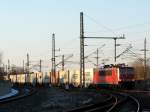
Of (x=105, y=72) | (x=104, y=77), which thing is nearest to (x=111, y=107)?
(x=105, y=72)

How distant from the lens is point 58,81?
278 feet

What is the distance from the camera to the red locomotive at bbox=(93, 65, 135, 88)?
193 feet

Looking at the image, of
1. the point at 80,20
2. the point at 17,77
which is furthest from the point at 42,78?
the point at 80,20

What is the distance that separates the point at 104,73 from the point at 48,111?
1515 inches

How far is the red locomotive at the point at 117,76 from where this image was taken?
193ft

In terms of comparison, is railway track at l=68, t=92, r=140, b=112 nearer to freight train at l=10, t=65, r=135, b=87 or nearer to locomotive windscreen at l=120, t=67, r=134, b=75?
locomotive windscreen at l=120, t=67, r=134, b=75

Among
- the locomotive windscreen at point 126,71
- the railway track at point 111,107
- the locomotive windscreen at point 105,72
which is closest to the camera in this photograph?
the railway track at point 111,107

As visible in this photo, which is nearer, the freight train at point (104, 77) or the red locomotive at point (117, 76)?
the red locomotive at point (117, 76)

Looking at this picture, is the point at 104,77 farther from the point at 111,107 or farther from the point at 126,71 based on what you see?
the point at 111,107

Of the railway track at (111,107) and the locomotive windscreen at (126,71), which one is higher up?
the locomotive windscreen at (126,71)

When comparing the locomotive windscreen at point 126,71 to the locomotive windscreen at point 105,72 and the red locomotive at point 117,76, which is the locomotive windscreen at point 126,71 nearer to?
the red locomotive at point 117,76

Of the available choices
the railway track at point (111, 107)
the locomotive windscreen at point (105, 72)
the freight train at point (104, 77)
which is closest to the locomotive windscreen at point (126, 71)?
the freight train at point (104, 77)

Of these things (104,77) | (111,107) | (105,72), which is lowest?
(111,107)

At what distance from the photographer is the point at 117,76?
58.7 metres
